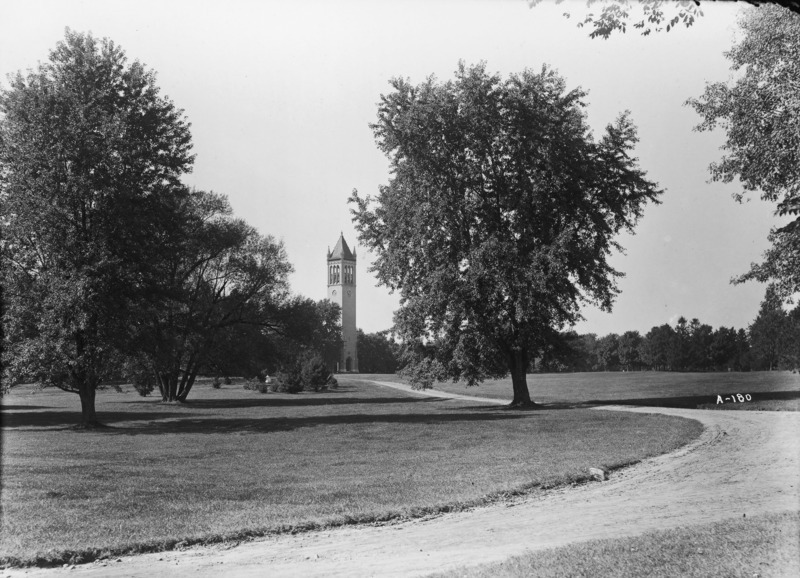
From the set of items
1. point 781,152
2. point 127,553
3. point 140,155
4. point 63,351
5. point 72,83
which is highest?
point 72,83

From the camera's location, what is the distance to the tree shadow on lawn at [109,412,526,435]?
24.4 metres

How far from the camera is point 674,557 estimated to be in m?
6.88

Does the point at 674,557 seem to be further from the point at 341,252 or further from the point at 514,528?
the point at 341,252

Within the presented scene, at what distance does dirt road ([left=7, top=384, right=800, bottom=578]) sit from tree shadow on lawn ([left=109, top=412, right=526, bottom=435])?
45.4ft

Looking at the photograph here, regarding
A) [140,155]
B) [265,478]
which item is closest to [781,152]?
[265,478]

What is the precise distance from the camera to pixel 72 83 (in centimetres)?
2573

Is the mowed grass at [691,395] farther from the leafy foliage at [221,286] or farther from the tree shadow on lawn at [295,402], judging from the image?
the leafy foliage at [221,286]

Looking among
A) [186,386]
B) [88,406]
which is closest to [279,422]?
[88,406]

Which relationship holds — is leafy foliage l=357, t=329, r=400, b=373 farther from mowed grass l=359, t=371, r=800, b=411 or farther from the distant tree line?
mowed grass l=359, t=371, r=800, b=411

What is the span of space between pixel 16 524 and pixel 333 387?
5652 centimetres

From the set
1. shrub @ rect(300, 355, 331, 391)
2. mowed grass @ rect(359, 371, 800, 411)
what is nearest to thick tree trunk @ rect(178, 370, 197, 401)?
shrub @ rect(300, 355, 331, 391)

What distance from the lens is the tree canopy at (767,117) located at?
18078 mm

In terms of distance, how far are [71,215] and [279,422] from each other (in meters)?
11.2

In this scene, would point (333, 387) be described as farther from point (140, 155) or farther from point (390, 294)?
point (140, 155)
